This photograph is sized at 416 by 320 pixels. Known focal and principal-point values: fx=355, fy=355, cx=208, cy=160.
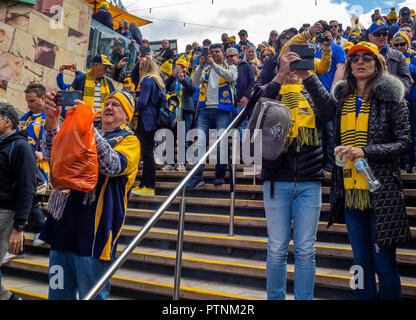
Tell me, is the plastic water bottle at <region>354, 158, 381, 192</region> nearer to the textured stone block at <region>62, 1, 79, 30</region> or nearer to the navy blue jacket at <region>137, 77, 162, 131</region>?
the navy blue jacket at <region>137, 77, 162, 131</region>

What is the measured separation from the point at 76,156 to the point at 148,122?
11.3 ft

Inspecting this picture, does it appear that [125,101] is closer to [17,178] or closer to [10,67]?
[17,178]

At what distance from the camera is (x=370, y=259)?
7.72ft

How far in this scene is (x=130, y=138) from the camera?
2199 millimetres

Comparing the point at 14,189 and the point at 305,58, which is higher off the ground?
the point at 305,58

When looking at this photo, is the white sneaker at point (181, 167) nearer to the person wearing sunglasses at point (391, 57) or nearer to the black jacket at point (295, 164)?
the person wearing sunglasses at point (391, 57)

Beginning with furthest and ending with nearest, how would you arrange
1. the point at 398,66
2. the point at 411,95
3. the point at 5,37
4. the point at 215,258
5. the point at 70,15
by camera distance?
the point at 70,15
the point at 5,37
the point at 411,95
the point at 398,66
the point at 215,258

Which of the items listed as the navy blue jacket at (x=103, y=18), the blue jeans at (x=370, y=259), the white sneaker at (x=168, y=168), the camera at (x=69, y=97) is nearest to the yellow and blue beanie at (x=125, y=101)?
the camera at (x=69, y=97)

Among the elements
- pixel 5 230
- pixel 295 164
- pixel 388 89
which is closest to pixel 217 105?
pixel 295 164

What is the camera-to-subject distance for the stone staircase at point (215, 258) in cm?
309

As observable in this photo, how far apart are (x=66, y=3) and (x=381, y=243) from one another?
7916mm

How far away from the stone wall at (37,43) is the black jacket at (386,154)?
5.89m
